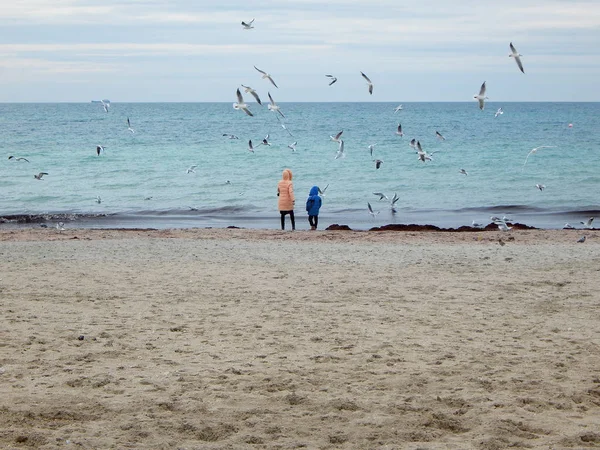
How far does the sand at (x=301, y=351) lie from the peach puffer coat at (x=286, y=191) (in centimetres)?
408

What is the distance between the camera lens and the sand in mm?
5383

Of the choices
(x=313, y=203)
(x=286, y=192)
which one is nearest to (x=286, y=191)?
(x=286, y=192)

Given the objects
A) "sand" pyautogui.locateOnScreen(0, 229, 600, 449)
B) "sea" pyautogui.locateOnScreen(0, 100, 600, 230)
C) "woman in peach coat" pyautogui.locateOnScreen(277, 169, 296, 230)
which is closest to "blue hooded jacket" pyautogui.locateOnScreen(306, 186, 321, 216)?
"woman in peach coat" pyautogui.locateOnScreen(277, 169, 296, 230)

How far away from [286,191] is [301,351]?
393 inches

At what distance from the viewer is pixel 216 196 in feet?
94.2

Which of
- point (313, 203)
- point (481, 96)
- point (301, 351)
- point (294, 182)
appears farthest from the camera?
point (294, 182)

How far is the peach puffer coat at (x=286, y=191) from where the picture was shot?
16891mm

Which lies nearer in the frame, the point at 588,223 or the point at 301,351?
the point at 301,351

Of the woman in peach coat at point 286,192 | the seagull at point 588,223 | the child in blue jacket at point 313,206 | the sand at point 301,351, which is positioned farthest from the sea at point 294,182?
the sand at point 301,351

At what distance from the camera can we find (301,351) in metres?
7.27

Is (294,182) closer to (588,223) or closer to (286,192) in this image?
(588,223)

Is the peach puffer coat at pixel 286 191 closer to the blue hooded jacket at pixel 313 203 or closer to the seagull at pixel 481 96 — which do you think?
the blue hooded jacket at pixel 313 203

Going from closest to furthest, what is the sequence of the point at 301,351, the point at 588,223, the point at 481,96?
1. the point at 301,351
2. the point at 481,96
3. the point at 588,223

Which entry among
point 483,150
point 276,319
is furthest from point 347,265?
point 483,150
